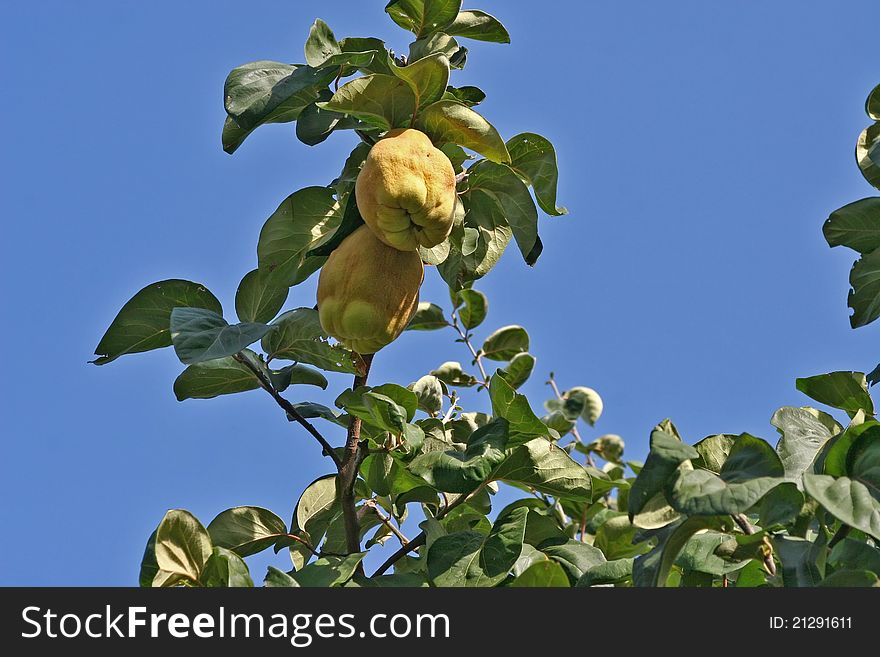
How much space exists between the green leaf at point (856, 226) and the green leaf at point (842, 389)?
390 mm

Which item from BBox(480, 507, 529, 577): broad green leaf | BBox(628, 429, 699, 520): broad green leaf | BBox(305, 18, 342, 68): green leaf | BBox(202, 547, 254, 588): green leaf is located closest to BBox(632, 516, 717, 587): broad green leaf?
BBox(628, 429, 699, 520): broad green leaf

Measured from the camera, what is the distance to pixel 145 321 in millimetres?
2129

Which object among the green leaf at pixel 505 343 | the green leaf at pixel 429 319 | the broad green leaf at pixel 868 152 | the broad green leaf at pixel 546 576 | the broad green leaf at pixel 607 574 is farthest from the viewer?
the green leaf at pixel 505 343

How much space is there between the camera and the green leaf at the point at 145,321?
211 centimetres

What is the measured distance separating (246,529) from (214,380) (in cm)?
35

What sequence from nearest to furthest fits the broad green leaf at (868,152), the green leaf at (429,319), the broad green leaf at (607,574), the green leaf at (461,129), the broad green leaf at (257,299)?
1. the broad green leaf at (607,574)
2. the green leaf at (461,129)
3. the broad green leaf at (257,299)
4. the broad green leaf at (868,152)
5. the green leaf at (429,319)

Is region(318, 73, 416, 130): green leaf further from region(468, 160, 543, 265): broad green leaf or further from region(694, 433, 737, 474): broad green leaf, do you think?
region(694, 433, 737, 474): broad green leaf

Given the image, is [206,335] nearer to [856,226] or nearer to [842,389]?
[842,389]

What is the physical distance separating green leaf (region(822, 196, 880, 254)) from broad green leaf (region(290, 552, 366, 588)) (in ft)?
4.42

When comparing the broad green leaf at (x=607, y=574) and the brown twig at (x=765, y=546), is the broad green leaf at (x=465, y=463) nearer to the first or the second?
the broad green leaf at (x=607, y=574)

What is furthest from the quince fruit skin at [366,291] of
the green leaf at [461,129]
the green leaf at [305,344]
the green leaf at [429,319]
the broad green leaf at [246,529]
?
the green leaf at [429,319]

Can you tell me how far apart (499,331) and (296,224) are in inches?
72.9
